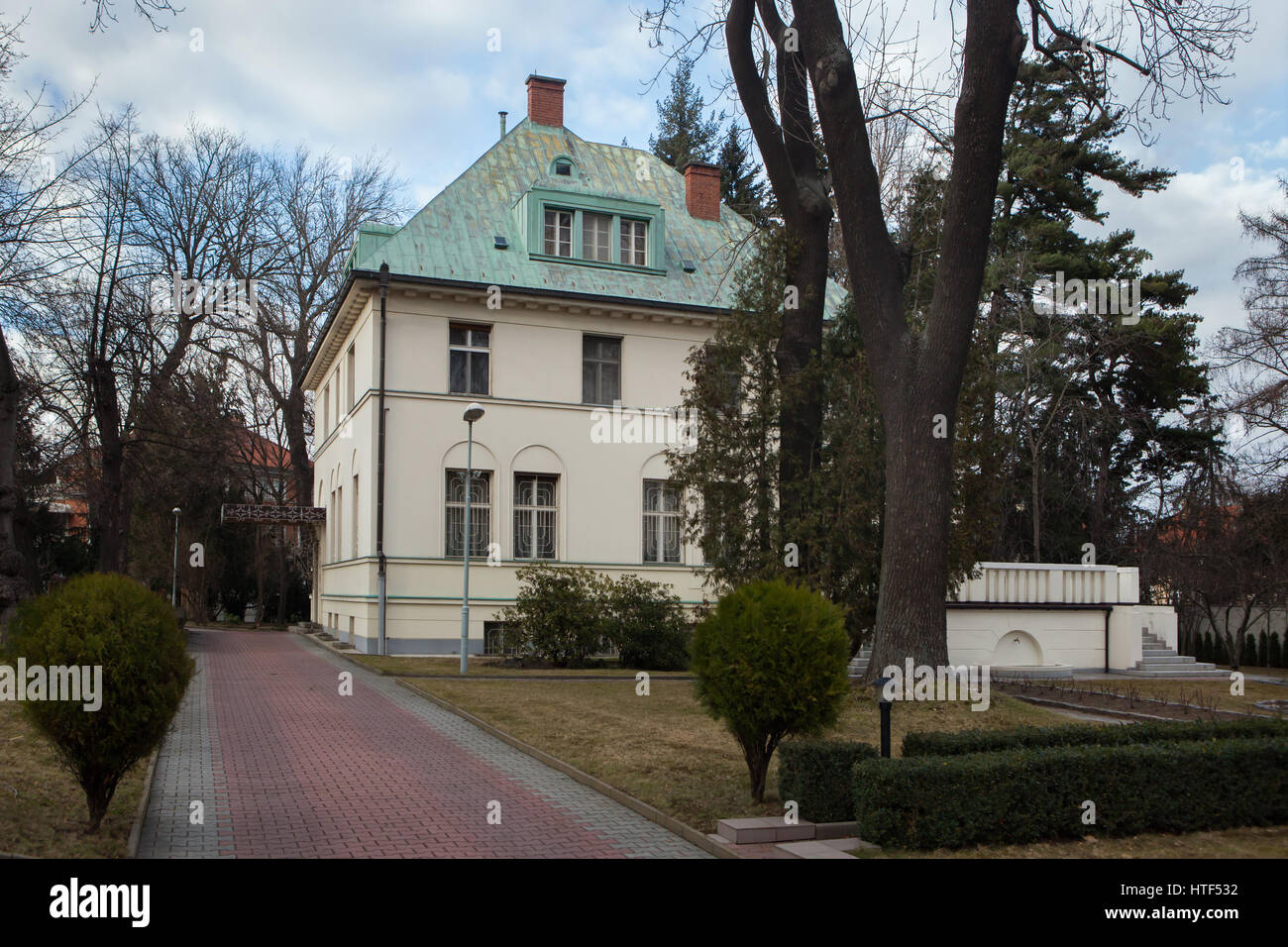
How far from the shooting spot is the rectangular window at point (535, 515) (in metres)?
27.9

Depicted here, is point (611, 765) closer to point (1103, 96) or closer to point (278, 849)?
point (278, 849)

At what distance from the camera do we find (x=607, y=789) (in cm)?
1035

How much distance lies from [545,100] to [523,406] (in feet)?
33.6

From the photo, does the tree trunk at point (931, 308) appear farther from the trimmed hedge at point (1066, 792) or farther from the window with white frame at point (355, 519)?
the window with white frame at point (355, 519)

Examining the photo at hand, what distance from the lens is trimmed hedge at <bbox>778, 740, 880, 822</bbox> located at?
28.3ft

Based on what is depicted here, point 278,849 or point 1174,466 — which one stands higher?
point 1174,466

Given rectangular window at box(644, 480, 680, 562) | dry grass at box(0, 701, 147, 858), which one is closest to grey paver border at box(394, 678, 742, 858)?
dry grass at box(0, 701, 147, 858)

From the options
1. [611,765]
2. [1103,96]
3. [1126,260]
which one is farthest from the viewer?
[1126,260]

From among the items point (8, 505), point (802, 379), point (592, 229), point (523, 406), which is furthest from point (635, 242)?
point (8, 505)

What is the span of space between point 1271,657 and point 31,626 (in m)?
35.5

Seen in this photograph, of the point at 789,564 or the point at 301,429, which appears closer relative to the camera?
the point at 789,564

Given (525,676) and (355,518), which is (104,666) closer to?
(525,676)
